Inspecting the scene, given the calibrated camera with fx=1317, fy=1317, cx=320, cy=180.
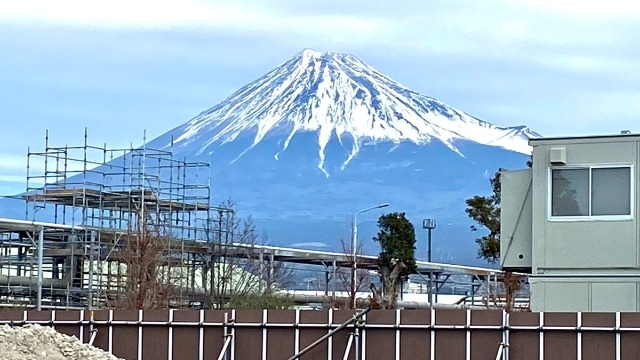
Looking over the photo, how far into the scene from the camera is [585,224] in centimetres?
3347

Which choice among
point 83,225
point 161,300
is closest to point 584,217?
point 161,300

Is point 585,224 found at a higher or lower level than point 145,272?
higher

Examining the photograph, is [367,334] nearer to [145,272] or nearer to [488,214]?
[145,272]

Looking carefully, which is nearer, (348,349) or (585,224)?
(348,349)

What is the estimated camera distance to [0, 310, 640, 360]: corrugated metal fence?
27.1m

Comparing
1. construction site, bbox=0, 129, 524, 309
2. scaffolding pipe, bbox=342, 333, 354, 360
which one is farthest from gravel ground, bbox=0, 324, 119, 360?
construction site, bbox=0, 129, 524, 309

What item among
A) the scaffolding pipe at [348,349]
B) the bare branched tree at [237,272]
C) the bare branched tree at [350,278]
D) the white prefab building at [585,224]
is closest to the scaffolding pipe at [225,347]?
the scaffolding pipe at [348,349]

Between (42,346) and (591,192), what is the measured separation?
47.0 ft

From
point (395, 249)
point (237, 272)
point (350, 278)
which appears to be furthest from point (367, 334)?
point (350, 278)

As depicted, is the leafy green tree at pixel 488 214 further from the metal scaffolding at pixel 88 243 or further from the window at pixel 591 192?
the window at pixel 591 192

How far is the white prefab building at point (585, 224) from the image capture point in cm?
3306

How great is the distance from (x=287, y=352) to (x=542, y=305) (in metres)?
7.83

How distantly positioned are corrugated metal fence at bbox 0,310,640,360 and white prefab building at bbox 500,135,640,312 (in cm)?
613

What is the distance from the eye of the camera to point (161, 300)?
5553 cm
